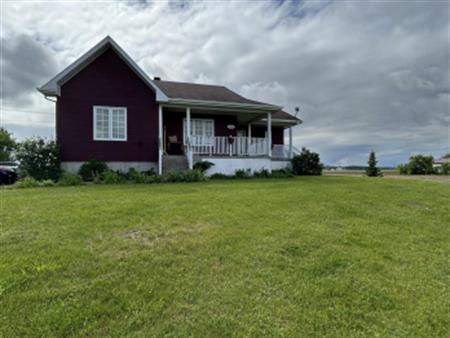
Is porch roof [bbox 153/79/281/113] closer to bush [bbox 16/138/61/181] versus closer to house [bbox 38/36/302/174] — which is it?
house [bbox 38/36/302/174]

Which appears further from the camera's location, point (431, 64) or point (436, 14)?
point (431, 64)

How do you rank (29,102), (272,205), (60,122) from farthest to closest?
(29,102) < (60,122) < (272,205)

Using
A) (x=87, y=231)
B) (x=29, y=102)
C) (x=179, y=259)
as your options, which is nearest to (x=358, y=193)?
(x=179, y=259)

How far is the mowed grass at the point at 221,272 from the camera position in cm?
218

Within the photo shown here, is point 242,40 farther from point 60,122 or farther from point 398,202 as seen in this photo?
point 398,202

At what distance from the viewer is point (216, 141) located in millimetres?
13914

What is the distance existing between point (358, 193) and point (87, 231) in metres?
6.93

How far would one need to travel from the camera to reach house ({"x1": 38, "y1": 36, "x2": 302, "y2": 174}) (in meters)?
11.6

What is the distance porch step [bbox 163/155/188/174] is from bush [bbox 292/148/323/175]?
653 cm

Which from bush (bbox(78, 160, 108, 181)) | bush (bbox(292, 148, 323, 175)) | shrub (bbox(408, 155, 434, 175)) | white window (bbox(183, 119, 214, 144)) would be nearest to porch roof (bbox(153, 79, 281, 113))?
white window (bbox(183, 119, 214, 144))

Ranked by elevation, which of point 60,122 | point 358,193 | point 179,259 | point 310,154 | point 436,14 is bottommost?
point 179,259

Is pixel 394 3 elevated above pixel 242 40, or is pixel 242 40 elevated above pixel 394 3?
pixel 242 40

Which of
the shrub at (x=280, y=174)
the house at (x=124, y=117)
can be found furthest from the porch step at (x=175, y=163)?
the shrub at (x=280, y=174)

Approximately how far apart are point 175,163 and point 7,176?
873 centimetres
